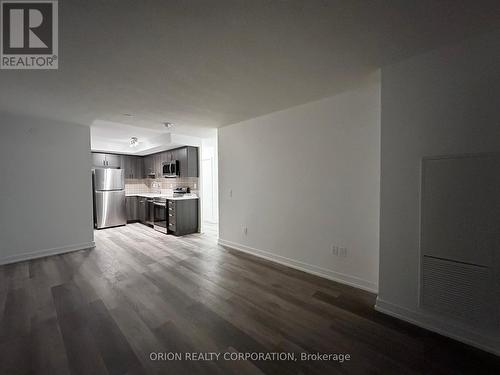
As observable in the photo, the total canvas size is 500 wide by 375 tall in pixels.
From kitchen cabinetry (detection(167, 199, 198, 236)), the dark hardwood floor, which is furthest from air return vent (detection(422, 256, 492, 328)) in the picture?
kitchen cabinetry (detection(167, 199, 198, 236))

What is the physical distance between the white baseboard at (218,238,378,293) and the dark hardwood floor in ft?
0.41

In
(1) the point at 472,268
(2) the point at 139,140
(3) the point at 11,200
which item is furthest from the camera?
(2) the point at 139,140

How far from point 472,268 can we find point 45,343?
11.8ft

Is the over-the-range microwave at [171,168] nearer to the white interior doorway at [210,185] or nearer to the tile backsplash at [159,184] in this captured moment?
the tile backsplash at [159,184]

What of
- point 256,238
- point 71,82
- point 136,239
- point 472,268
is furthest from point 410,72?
point 136,239

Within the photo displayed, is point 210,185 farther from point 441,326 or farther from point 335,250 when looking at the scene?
point 441,326

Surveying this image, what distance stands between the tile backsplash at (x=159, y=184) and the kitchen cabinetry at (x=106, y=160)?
2.25ft

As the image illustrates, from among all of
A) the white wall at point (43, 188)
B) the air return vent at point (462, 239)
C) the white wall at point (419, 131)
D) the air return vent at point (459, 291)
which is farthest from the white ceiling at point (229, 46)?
the air return vent at point (459, 291)

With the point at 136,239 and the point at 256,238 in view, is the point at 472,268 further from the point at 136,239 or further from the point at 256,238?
the point at 136,239

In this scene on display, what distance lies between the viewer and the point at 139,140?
6.06 meters

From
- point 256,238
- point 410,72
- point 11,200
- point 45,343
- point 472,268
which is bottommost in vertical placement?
point 45,343

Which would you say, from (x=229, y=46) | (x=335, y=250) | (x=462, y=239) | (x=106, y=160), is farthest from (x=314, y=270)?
(x=106, y=160)

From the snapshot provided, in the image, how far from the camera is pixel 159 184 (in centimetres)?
743

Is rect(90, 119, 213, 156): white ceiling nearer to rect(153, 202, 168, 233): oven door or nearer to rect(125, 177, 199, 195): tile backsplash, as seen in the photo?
rect(125, 177, 199, 195): tile backsplash
